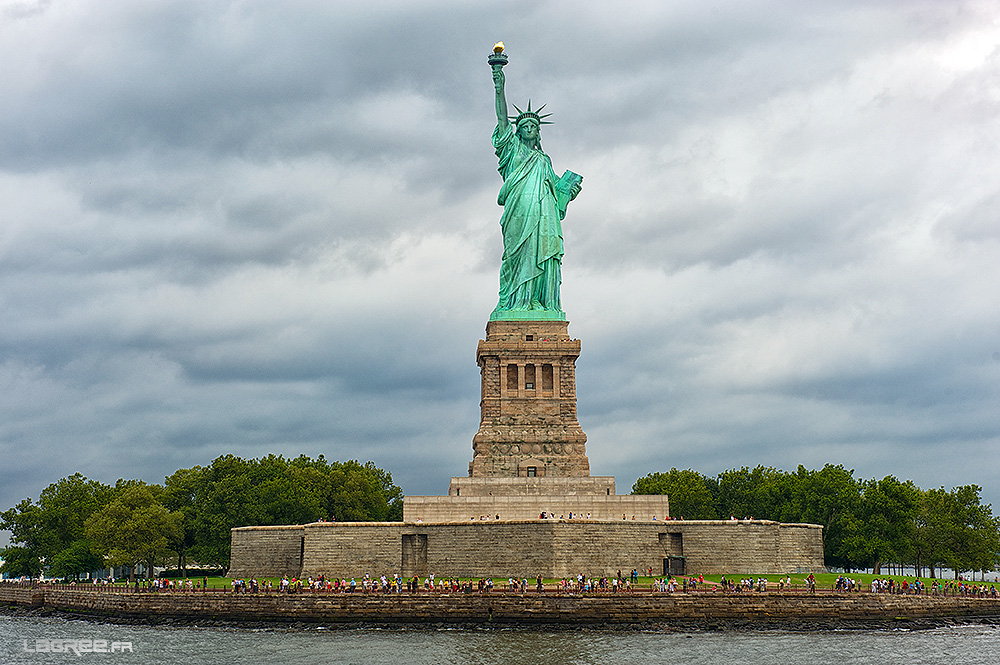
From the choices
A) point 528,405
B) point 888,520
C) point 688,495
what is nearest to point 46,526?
point 528,405

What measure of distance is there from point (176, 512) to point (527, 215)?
99.3 ft

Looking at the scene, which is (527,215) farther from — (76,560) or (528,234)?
(76,560)

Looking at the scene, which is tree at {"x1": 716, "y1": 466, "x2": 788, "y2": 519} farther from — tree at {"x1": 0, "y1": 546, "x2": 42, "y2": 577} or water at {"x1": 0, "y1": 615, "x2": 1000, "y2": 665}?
tree at {"x1": 0, "y1": 546, "x2": 42, "y2": 577}

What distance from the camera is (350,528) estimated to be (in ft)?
177

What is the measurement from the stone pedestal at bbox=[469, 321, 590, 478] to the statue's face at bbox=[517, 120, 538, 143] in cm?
1209

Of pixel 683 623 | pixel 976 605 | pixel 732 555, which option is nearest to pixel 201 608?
pixel 683 623

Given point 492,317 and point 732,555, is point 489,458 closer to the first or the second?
point 492,317

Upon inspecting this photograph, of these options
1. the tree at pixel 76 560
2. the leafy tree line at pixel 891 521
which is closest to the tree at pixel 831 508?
the leafy tree line at pixel 891 521

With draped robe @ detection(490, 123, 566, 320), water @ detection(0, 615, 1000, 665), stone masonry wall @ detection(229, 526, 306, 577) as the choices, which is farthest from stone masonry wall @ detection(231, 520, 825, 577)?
→ draped robe @ detection(490, 123, 566, 320)

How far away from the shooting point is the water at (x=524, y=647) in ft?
122

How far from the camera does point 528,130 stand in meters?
66.8

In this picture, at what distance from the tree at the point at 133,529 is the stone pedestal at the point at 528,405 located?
20672 millimetres

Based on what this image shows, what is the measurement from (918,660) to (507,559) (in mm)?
20197

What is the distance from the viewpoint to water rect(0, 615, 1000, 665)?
122 ft
